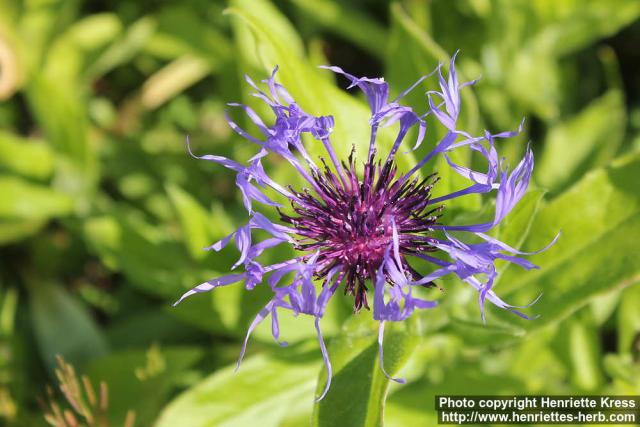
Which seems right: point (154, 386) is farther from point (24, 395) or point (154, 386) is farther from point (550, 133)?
point (550, 133)


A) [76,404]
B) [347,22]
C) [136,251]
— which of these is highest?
[347,22]

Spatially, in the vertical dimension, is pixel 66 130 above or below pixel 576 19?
below

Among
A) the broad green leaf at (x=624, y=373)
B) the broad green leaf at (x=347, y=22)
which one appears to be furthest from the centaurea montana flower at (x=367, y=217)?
the broad green leaf at (x=347, y=22)

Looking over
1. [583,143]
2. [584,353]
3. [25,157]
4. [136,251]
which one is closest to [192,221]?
[136,251]

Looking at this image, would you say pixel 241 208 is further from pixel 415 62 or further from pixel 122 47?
pixel 415 62

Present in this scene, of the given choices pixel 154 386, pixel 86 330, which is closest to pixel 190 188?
pixel 86 330

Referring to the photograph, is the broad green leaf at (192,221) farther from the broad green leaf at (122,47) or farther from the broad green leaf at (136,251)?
the broad green leaf at (122,47)

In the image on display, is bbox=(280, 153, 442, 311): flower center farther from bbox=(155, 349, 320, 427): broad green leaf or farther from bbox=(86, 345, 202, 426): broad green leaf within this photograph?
bbox=(86, 345, 202, 426): broad green leaf
